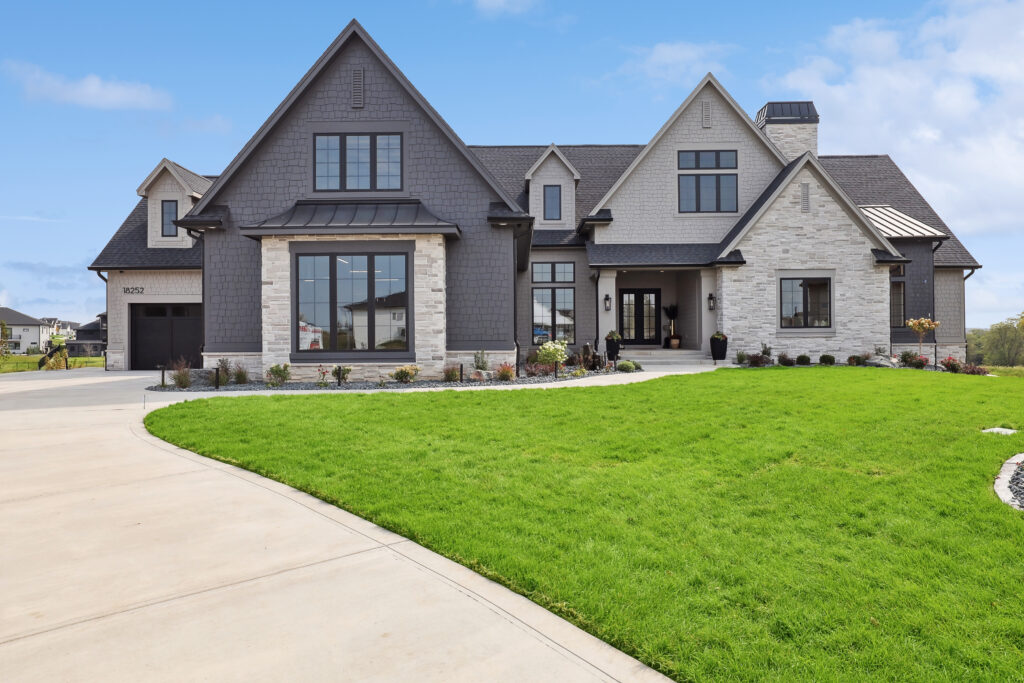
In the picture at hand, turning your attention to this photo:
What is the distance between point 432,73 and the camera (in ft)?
51.5

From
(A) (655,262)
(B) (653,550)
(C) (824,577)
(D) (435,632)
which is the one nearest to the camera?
(D) (435,632)

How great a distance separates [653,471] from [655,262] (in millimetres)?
16111

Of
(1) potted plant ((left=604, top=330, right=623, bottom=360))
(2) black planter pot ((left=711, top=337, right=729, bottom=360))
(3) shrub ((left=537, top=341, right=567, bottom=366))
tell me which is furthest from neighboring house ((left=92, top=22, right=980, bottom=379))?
(3) shrub ((left=537, top=341, right=567, bottom=366))

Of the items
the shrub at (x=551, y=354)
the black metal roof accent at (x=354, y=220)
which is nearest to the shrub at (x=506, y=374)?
the shrub at (x=551, y=354)

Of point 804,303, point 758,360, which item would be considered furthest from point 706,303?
point 804,303

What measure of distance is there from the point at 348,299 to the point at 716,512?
12354 millimetres

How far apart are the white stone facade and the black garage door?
0.31m

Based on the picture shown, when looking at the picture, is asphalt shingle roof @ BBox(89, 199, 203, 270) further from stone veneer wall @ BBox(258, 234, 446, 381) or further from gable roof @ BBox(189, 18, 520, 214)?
stone veneer wall @ BBox(258, 234, 446, 381)

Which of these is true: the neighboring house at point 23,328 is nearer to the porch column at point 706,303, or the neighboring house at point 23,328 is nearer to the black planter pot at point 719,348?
the porch column at point 706,303

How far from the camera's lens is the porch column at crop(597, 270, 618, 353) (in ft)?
70.2

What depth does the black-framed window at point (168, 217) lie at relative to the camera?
22812mm

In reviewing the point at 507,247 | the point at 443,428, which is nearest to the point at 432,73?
the point at 507,247

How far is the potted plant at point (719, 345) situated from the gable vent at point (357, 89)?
45.3ft

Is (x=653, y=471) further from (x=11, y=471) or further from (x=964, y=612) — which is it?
(x=11, y=471)
